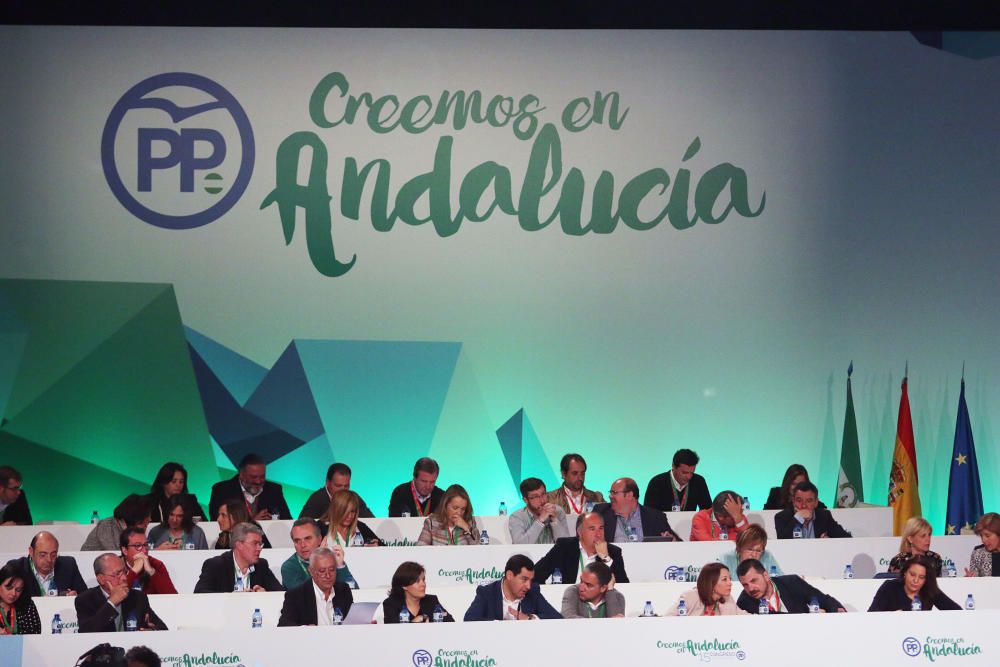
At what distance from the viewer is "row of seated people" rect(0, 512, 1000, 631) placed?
523 centimetres

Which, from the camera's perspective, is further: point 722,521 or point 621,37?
point 621,37

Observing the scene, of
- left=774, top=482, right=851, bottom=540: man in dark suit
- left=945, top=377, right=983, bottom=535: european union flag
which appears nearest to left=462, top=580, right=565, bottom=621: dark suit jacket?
left=774, top=482, right=851, bottom=540: man in dark suit

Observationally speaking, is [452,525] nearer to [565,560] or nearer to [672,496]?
[565,560]

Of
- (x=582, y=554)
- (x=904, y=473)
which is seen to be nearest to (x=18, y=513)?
(x=582, y=554)

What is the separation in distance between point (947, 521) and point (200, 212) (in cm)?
561

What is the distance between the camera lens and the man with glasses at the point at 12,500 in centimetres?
782

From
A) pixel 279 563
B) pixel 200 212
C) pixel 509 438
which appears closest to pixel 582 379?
pixel 509 438

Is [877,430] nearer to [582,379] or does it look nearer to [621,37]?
[582,379]

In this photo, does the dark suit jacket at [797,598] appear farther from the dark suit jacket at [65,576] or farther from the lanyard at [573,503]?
the dark suit jacket at [65,576]

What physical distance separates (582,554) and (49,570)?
2.47 m

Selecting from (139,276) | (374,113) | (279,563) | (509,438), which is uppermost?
(374,113)

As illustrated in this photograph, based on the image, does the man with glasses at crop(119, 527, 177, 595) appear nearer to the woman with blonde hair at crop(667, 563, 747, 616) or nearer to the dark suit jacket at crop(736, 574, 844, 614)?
the woman with blonde hair at crop(667, 563, 747, 616)

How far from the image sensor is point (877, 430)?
9.50 metres

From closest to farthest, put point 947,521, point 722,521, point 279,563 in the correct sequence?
point 279,563 → point 722,521 → point 947,521
